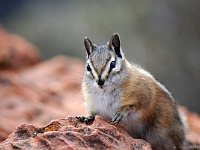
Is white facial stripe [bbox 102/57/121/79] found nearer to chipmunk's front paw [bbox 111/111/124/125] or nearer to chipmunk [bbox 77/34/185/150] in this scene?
chipmunk [bbox 77/34/185/150]

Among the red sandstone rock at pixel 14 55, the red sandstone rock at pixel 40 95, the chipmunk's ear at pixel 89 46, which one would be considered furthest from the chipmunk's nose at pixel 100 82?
the red sandstone rock at pixel 14 55

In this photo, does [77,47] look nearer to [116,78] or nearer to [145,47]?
[145,47]

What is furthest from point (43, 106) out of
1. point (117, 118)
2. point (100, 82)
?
point (100, 82)

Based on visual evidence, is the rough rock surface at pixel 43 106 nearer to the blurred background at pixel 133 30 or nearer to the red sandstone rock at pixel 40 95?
the red sandstone rock at pixel 40 95

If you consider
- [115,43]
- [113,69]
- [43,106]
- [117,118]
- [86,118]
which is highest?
[43,106]

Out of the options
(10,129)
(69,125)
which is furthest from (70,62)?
(69,125)

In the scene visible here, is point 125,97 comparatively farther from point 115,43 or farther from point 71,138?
point 71,138
